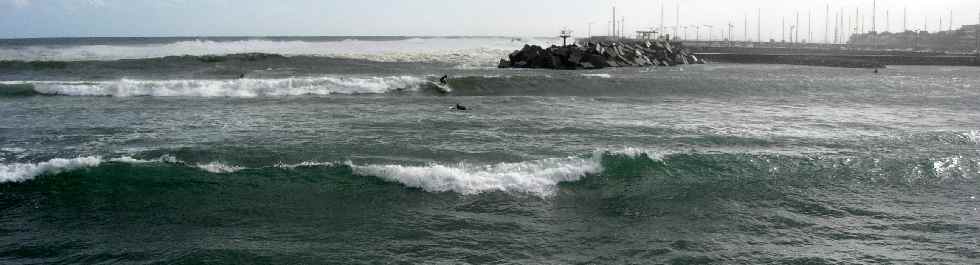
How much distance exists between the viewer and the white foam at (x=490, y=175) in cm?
849

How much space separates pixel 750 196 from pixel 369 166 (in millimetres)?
5331

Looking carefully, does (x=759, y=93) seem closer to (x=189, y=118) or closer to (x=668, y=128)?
(x=668, y=128)

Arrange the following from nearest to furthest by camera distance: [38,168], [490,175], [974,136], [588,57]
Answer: [490,175] → [38,168] → [974,136] → [588,57]

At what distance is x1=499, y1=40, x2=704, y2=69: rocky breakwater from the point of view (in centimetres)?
3828

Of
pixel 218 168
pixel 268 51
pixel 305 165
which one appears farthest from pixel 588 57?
pixel 268 51

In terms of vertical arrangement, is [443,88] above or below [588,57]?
below

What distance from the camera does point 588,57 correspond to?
38.7 metres

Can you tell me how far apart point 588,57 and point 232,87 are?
71.3 feet

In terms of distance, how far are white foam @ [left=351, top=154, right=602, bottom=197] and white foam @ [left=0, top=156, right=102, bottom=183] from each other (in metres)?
3.99

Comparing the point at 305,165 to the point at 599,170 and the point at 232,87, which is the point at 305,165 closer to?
the point at 599,170

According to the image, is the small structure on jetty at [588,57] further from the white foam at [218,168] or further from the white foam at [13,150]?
the white foam at [218,168]

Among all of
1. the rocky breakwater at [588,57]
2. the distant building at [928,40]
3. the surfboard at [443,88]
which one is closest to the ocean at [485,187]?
the surfboard at [443,88]

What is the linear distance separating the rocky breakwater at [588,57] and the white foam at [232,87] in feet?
46.6

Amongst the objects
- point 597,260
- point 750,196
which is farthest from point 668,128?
point 597,260
